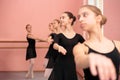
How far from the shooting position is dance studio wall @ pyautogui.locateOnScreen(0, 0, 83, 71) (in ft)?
29.8

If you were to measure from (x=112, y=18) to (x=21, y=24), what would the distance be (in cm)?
462

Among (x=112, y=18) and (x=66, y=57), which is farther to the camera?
(x=112, y=18)

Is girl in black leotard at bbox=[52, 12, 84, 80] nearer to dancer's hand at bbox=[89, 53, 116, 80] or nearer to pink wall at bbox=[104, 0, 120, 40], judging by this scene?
pink wall at bbox=[104, 0, 120, 40]

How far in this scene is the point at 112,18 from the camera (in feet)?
16.7

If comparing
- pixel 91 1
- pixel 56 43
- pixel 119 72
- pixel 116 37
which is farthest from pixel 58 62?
pixel 91 1

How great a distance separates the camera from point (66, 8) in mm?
9289

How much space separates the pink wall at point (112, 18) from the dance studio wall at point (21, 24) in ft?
12.9

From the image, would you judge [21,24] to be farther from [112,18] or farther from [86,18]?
[86,18]

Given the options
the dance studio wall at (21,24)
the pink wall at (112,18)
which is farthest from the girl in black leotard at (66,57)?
the dance studio wall at (21,24)

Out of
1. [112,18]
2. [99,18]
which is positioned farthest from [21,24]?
[99,18]

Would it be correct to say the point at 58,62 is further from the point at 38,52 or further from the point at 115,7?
the point at 38,52

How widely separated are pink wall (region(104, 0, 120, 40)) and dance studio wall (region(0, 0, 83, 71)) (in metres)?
3.94

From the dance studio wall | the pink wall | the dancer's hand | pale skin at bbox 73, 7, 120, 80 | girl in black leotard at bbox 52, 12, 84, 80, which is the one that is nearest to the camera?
the dancer's hand

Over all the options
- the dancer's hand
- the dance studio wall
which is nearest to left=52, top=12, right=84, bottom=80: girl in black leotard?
the dancer's hand
